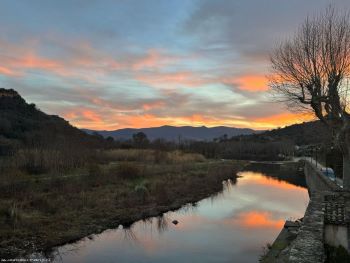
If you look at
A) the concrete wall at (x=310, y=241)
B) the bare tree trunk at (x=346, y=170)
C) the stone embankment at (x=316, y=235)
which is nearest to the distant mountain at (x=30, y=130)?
the bare tree trunk at (x=346, y=170)

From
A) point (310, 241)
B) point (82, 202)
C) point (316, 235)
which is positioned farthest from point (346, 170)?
point (82, 202)

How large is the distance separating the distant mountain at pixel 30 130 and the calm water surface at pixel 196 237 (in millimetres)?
15657

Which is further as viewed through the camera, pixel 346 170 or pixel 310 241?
pixel 346 170

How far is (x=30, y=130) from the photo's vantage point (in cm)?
5984

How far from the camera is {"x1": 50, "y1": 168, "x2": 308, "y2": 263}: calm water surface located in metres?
15.3

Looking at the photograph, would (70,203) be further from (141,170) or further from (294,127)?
(294,127)

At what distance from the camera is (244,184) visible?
43.0 metres

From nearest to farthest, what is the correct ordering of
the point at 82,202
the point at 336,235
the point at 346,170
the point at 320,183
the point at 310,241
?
the point at 310,241 < the point at 336,235 < the point at 346,170 < the point at 82,202 < the point at 320,183

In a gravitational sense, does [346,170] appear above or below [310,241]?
above

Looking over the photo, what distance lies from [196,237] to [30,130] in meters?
47.5

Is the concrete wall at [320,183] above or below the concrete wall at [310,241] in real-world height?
above

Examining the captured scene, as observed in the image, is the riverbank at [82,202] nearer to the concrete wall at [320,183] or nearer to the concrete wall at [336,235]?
the concrete wall at [320,183]

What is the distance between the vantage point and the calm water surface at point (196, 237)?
50.2 feet

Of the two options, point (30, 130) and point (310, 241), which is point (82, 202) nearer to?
point (310, 241)
